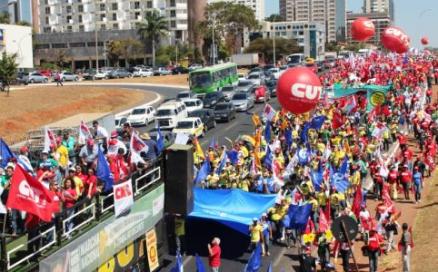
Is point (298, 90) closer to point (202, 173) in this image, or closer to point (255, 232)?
point (255, 232)

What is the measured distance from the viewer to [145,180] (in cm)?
1612

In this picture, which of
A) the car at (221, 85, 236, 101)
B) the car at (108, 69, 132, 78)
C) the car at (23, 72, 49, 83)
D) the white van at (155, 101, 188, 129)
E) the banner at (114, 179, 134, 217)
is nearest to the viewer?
the banner at (114, 179, 134, 217)

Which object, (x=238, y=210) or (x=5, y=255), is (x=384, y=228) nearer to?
(x=238, y=210)

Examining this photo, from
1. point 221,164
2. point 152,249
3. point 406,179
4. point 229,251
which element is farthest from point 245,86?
point 152,249

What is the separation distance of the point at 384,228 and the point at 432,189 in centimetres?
858

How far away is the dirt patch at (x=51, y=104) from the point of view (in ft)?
152

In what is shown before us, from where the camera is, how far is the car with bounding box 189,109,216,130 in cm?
4044

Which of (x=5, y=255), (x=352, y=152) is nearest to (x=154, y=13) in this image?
(x=352, y=152)

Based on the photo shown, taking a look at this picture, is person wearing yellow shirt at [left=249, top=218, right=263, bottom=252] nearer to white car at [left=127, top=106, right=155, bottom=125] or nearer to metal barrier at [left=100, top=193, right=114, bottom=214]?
metal barrier at [left=100, top=193, right=114, bottom=214]

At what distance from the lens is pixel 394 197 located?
81.8 feet

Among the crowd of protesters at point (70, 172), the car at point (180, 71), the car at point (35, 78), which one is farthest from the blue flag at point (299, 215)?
the car at point (180, 71)

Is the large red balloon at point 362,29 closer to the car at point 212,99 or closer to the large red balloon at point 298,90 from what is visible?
the large red balloon at point 298,90

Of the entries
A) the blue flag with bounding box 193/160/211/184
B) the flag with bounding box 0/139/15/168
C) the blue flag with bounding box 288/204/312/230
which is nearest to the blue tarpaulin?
the blue flag with bounding box 288/204/312/230

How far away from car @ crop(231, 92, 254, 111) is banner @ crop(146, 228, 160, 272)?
103 ft
